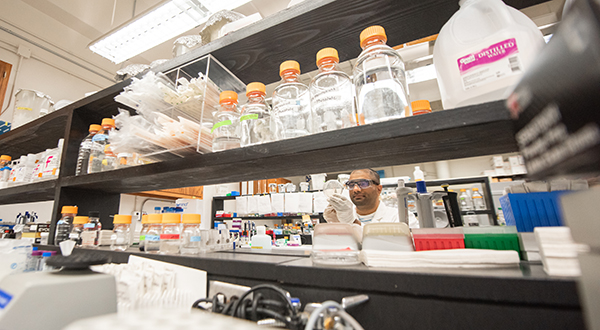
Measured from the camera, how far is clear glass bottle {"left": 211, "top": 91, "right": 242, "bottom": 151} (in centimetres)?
79

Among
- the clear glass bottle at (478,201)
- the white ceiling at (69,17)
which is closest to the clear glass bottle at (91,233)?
the white ceiling at (69,17)

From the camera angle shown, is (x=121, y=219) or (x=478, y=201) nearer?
(x=121, y=219)

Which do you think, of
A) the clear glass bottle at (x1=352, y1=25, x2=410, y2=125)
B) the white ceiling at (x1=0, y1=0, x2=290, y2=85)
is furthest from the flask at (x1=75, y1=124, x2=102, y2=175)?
the white ceiling at (x1=0, y1=0, x2=290, y2=85)

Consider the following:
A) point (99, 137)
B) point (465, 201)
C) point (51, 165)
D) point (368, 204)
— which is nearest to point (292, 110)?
point (99, 137)

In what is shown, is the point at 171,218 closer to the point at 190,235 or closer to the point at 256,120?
the point at 190,235

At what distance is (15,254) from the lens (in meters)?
0.98

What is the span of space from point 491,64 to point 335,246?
1.51ft

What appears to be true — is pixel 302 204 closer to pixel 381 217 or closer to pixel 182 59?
pixel 381 217

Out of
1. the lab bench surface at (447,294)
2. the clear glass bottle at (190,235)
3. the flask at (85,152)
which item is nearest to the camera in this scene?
the lab bench surface at (447,294)

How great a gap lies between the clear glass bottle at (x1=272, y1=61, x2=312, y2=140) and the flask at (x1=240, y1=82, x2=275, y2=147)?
2.0 inches

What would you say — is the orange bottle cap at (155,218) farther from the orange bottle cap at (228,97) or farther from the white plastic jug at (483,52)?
the white plastic jug at (483,52)

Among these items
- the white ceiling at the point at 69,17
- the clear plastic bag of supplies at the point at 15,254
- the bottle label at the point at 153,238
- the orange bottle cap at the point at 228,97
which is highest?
the white ceiling at the point at 69,17

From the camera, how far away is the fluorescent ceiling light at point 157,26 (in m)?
1.79

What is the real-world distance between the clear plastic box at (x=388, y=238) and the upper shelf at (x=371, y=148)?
18 cm
